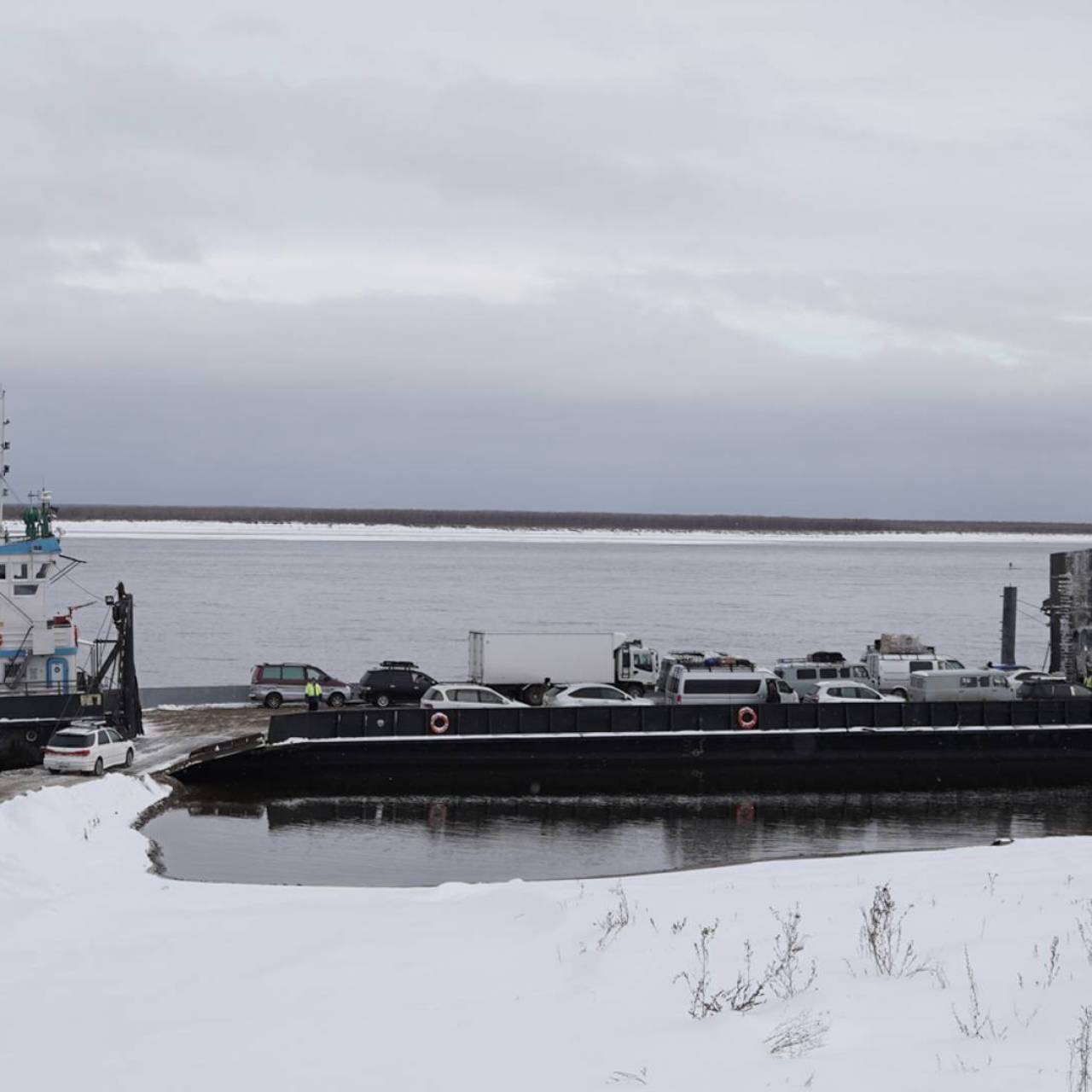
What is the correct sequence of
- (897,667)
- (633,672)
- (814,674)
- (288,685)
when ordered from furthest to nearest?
(897,667)
(633,672)
(814,674)
(288,685)

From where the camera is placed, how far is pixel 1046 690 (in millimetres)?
40812

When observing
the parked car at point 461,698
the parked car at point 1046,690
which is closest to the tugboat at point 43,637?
the parked car at point 461,698

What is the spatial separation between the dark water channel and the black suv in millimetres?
8329

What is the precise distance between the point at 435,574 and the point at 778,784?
373 ft

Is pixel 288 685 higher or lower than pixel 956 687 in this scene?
lower

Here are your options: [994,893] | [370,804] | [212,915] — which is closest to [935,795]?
[370,804]

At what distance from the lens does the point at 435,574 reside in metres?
147

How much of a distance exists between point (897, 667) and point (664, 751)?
1380 centimetres

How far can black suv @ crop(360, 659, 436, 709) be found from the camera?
41.1 meters

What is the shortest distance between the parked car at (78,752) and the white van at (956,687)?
2387 centimetres

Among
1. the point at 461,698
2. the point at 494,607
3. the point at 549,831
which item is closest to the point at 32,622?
the point at 461,698

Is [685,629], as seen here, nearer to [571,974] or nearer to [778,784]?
[778,784]

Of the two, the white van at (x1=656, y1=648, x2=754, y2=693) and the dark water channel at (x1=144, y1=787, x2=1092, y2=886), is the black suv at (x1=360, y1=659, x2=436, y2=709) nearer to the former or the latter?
the white van at (x1=656, y1=648, x2=754, y2=693)

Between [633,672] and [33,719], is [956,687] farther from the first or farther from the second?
[33,719]
